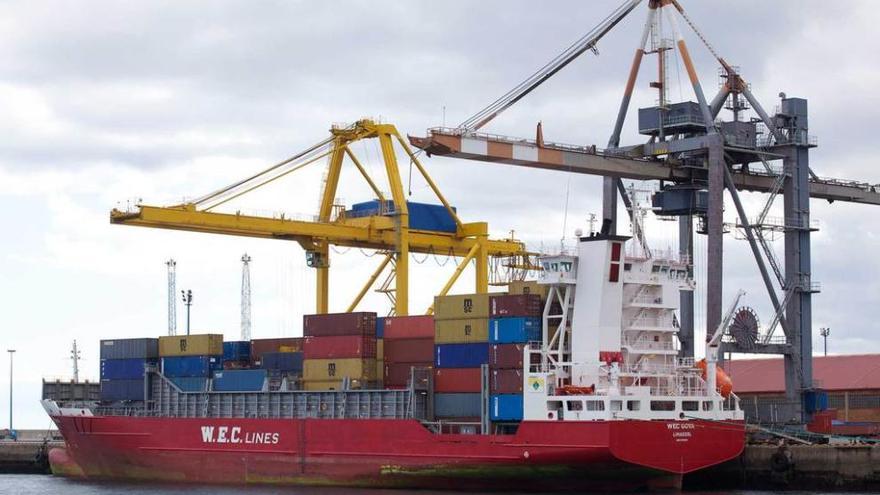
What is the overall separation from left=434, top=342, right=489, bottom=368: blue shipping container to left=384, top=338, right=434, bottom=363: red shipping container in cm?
91

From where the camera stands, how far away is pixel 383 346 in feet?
165

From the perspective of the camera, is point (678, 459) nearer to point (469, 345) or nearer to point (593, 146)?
point (469, 345)

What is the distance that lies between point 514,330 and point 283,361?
38.2 feet

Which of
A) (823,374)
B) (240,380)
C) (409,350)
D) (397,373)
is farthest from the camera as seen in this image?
(823,374)

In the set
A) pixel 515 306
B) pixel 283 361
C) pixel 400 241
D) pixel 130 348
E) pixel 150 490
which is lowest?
pixel 150 490

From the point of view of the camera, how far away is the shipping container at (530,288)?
46.6 meters

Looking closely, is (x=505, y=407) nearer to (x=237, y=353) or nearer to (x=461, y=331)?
(x=461, y=331)

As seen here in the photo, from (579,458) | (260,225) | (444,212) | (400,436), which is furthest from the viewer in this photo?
(444,212)

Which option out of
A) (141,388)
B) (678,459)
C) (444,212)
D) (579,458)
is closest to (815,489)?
(678,459)

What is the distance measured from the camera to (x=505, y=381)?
45312mm

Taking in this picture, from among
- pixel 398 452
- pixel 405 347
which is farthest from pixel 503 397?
pixel 405 347

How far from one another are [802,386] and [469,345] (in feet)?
58.1

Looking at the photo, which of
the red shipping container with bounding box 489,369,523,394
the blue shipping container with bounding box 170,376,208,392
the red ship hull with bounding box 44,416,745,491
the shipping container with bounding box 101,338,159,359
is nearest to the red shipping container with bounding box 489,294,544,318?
the red shipping container with bounding box 489,369,523,394

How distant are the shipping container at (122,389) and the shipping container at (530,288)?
1672 cm
